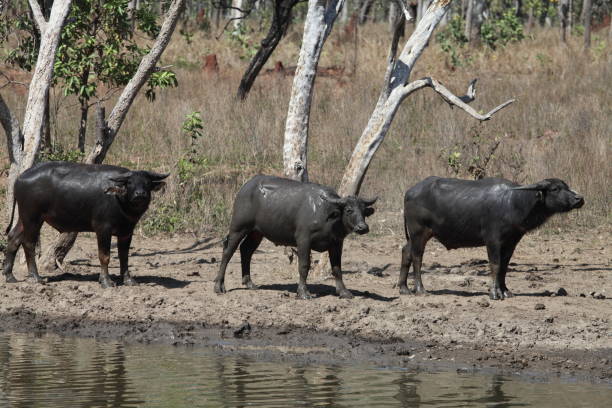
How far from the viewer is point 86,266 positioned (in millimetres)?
13531

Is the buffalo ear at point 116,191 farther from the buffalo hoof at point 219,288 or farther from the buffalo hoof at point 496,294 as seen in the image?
the buffalo hoof at point 496,294

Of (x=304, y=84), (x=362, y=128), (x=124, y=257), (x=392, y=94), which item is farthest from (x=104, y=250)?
(x=362, y=128)

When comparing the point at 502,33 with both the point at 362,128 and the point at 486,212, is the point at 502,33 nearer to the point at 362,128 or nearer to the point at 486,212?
the point at 362,128

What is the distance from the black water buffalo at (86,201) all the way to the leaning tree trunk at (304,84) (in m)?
1.71

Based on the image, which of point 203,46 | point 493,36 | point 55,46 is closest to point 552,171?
point 55,46

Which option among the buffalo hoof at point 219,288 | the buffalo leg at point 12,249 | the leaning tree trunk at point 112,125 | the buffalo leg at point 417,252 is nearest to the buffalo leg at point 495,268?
the buffalo leg at point 417,252

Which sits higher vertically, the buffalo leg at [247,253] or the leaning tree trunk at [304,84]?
the leaning tree trunk at [304,84]

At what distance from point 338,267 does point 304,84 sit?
259 centimetres

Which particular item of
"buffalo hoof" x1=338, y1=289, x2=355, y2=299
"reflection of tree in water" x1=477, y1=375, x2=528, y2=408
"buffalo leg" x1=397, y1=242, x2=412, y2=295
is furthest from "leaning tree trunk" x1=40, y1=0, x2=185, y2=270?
"reflection of tree in water" x1=477, y1=375, x2=528, y2=408

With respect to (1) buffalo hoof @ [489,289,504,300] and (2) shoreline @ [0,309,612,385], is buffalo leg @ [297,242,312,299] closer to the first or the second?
(2) shoreline @ [0,309,612,385]

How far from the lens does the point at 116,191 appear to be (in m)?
11.6

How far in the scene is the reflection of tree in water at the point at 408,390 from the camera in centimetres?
820

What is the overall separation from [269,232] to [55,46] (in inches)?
154

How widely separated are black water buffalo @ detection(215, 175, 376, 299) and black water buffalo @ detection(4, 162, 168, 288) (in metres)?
1.12
